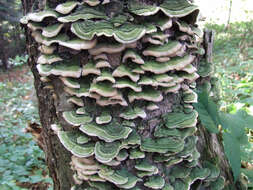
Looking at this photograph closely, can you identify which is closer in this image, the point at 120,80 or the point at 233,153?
the point at 120,80

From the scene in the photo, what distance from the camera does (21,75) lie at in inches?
689

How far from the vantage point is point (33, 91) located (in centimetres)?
1002

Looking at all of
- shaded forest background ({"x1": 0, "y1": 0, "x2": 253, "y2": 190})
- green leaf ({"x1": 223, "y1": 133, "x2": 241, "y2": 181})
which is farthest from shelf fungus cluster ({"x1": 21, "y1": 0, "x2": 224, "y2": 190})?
shaded forest background ({"x1": 0, "y1": 0, "x2": 253, "y2": 190})

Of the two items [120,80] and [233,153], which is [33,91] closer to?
[120,80]

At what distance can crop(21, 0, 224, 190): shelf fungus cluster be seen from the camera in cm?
162

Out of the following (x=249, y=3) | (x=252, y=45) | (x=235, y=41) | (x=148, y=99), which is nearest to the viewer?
(x=148, y=99)

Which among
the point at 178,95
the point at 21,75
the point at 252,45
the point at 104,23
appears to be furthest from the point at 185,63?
the point at 21,75

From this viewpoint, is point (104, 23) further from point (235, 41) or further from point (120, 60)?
point (235, 41)

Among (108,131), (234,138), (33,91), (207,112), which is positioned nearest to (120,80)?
(108,131)

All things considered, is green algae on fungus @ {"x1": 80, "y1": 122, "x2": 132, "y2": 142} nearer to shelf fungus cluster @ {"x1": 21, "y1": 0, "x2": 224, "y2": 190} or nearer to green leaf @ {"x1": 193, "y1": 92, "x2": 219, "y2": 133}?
shelf fungus cluster @ {"x1": 21, "y1": 0, "x2": 224, "y2": 190}

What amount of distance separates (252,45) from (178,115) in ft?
32.6

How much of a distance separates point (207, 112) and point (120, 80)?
924mm

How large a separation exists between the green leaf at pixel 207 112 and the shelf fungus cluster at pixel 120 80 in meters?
0.17

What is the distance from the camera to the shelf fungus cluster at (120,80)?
162cm
